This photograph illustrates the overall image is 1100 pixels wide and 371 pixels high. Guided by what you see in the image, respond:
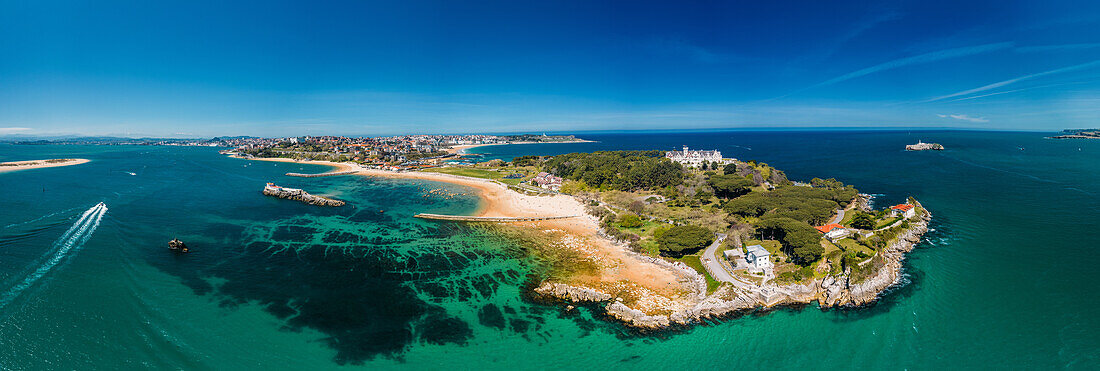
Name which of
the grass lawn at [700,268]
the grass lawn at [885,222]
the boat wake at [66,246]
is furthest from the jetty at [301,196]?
the grass lawn at [885,222]

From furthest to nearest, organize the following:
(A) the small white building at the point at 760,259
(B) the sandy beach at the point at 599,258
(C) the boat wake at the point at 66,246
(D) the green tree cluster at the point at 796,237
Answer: (D) the green tree cluster at the point at 796,237 → (A) the small white building at the point at 760,259 → (B) the sandy beach at the point at 599,258 → (C) the boat wake at the point at 66,246

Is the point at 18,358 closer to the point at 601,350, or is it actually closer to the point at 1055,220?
the point at 601,350

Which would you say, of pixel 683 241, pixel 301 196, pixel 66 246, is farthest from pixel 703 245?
pixel 301 196

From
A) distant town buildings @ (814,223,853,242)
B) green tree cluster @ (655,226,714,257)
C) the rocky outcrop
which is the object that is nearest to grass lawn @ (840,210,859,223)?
distant town buildings @ (814,223,853,242)

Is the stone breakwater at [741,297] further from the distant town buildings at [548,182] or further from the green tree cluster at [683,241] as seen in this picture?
the distant town buildings at [548,182]

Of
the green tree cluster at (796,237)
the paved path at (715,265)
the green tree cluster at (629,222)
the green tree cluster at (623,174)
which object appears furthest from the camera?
the green tree cluster at (623,174)

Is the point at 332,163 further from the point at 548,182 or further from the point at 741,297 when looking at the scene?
the point at 741,297

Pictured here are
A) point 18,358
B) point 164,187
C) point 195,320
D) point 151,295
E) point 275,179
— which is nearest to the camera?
point 18,358

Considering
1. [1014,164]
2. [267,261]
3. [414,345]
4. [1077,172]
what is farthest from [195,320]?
[1014,164]
